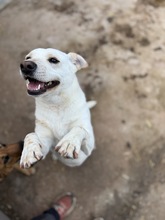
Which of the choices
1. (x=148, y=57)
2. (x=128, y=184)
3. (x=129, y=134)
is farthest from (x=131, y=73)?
(x=128, y=184)

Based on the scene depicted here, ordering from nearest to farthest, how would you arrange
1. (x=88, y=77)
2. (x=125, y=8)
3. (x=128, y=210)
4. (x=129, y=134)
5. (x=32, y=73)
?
(x=32, y=73)
(x=128, y=210)
(x=129, y=134)
(x=88, y=77)
(x=125, y=8)

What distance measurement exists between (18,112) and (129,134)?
1208mm

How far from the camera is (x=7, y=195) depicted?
3.91 metres

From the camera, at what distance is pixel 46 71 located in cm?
264

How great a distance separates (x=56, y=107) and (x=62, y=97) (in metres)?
0.13

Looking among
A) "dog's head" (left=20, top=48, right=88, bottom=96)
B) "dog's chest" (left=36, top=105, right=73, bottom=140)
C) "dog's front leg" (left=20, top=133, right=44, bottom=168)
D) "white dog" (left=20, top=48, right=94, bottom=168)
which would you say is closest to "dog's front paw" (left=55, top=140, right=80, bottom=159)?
"white dog" (left=20, top=48, right=94, bottom=168)

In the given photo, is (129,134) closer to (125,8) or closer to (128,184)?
(128,184)

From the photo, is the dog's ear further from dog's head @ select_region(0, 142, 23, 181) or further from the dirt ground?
the dirt ground

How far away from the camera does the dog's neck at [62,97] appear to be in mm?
2820

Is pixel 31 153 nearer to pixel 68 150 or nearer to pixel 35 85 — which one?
pixel 68 150

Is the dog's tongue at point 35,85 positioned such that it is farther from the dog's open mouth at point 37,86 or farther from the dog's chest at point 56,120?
the dog's chest at point 56,120

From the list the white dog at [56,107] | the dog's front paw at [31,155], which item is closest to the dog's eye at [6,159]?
the white dog at [56,107]

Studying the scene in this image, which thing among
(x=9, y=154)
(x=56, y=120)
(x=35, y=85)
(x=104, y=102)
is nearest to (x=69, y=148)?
(x=56, y=120)

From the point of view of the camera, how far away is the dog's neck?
9.25 feet
